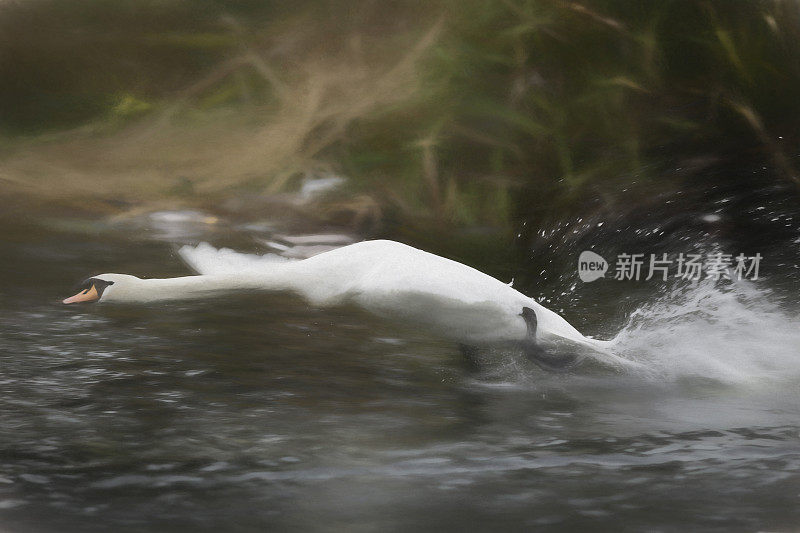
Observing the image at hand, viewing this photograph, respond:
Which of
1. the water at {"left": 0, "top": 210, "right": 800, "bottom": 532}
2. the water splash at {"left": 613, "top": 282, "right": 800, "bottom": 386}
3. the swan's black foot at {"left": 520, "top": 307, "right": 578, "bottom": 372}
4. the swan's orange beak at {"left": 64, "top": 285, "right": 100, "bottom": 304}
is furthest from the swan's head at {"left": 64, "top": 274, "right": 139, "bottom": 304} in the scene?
the water splash at {"left": 613, "top": 282, "right": 800, "bottom": 386}

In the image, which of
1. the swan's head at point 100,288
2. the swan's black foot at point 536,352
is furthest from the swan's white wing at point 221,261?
the swan's black foot at point 536,352

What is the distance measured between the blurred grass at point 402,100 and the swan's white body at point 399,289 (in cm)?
116

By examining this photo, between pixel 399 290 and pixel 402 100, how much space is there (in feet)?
5.62

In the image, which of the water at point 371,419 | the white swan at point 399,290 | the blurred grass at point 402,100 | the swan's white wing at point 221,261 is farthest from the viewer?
the blurred grass at point 402,100

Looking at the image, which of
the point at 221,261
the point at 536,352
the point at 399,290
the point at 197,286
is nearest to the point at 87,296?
the point at 197,286

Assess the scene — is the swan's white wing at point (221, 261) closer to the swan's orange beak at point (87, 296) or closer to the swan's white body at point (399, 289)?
the swan's white body at point (399, 289)

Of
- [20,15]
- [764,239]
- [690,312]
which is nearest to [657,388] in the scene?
[690,312]

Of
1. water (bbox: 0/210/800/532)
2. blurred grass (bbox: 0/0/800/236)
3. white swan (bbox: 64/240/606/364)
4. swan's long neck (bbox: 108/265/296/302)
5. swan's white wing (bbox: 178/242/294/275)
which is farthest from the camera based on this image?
blurred grass (bbox: 0/0/800/236)

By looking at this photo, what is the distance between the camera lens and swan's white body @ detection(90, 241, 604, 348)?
217 centimetres

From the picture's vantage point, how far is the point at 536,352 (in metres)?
2.24

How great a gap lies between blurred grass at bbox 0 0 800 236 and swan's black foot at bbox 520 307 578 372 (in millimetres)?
1292

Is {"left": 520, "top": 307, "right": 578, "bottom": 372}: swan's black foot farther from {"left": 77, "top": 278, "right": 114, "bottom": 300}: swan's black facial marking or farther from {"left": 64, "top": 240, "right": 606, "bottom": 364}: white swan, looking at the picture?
{"left": 77, "top": 278, "right": 114, "bottom": 300}: swan's black facial marking

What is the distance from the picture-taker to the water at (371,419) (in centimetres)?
157

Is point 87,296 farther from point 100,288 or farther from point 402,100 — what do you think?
point 402,100
